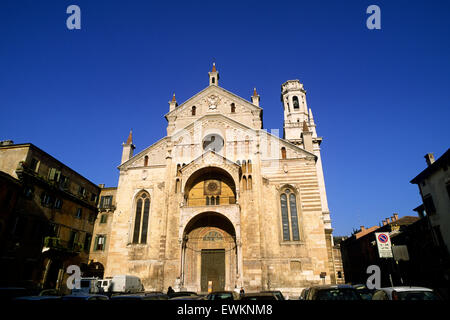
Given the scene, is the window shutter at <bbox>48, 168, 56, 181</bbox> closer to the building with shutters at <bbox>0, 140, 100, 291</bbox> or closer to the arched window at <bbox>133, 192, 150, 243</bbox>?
the building with shutters at <bbox>0, 140, 100, 291</bbox>

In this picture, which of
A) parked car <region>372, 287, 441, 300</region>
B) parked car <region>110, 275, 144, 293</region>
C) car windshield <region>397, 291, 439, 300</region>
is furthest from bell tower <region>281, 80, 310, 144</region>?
car windshield <region>397, 291, 439, 300</region>

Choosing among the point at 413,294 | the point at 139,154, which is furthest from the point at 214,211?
the point at 413,294

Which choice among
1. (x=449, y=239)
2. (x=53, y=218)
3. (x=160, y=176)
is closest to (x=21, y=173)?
(x=53, y=218)

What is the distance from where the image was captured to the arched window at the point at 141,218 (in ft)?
81.3

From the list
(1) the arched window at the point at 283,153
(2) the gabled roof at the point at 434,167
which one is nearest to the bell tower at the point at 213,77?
(1) the arched window at the point at 283,153

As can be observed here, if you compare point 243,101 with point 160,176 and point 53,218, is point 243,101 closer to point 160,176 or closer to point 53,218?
point 160,176

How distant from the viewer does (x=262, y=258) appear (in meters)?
22.0

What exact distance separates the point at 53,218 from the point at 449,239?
1347 inches

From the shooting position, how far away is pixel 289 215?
2377 cm

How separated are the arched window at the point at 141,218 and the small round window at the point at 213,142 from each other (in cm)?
784

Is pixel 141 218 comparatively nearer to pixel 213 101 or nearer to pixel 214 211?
pixel 214 211

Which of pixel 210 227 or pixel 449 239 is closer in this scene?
pixel 449 239

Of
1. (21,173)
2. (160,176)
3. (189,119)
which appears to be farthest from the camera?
(189,119)

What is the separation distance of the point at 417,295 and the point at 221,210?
16090 millimetres
